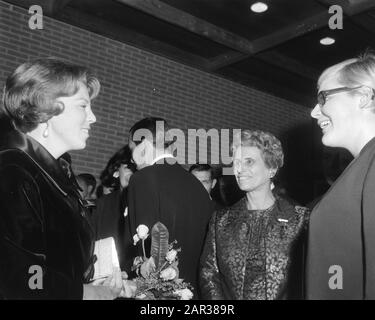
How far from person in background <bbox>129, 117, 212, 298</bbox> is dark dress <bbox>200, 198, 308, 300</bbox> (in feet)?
0.61

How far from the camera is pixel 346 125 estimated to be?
5.95 feet

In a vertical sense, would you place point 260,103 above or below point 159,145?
above

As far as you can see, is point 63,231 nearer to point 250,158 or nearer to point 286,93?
point 250,158

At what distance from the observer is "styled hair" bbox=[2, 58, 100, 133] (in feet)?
5.75

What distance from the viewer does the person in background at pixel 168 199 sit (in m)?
2.73

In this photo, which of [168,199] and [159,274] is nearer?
[159,274]

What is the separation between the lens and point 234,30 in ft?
22.6

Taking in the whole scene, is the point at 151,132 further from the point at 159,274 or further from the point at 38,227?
the point at 38,227

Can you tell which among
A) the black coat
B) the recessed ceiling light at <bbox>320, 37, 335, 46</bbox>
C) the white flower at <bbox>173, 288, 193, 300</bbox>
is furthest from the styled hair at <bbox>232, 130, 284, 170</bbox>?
the recessed ceiling light at <bbox>320, 37, 335, 46</bbox>

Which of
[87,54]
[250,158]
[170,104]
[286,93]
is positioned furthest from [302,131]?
[250,158]

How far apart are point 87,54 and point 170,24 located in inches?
46.7

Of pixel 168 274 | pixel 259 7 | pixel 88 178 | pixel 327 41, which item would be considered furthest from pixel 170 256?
pixel 327 41

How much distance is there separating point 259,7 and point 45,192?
5.21 m
